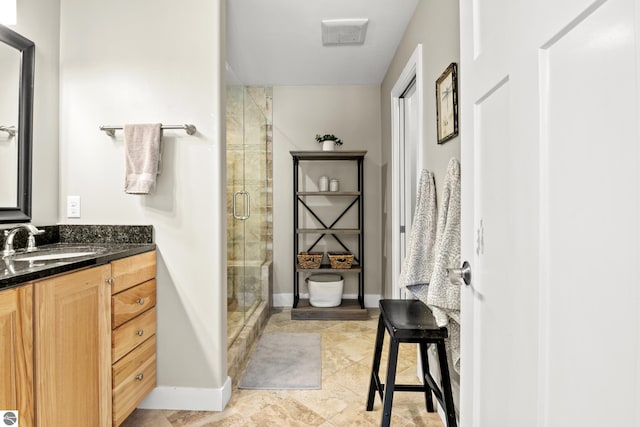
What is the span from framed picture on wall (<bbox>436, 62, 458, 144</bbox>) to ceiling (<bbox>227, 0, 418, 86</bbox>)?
84 cm

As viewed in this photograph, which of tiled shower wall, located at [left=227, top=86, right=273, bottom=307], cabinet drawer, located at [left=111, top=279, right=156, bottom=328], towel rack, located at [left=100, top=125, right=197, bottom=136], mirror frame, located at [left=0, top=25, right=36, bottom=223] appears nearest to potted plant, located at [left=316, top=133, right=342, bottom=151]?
tiled shower wall, located at [left=227, top=86, right=273, bottom=307]

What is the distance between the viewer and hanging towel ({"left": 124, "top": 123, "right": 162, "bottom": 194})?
1827mm

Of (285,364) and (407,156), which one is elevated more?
(407,156)

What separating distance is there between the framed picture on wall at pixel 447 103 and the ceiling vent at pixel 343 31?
976 mm

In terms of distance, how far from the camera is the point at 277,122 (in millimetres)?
3934

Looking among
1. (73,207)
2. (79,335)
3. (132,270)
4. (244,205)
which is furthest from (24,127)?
(244,205)

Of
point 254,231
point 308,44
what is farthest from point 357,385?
point 308,44

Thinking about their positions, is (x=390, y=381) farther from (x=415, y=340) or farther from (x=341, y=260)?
(x=341, y=260)

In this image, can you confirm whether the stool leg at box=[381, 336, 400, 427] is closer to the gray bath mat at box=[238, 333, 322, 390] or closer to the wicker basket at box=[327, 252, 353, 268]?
the gray bath mat at box=[238, 333, 322, 390]

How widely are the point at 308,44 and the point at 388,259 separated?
6.70ft

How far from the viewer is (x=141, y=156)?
6.10 feet

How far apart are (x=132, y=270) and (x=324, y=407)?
125cm

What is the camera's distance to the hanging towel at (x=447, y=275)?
4.93 feet
